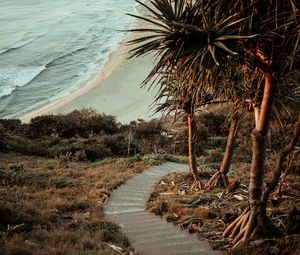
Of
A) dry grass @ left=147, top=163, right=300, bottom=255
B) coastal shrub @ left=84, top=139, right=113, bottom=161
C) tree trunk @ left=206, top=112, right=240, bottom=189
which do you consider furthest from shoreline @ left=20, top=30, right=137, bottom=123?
dry grass @ left=147, top=163, right=300, bottom=255

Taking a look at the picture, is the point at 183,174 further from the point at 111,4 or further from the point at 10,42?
the point at 111,4

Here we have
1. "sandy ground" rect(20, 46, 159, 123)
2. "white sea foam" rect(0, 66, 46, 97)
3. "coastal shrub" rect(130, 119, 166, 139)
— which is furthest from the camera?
"white sea foam" rect(0, 66, 46, 97)

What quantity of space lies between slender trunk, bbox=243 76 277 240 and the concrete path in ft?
2.97

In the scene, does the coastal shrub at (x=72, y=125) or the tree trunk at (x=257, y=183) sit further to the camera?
the coastal shrub at (x=72, y=125)

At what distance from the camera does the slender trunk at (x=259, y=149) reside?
785 cm

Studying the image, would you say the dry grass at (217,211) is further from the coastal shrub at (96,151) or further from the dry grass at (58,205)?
the coastal shrub at (96,151)

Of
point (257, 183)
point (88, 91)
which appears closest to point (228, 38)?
point (257, 183)

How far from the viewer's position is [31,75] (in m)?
40.4

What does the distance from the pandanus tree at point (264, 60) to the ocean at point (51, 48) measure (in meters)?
19.4

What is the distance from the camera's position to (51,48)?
49.3m

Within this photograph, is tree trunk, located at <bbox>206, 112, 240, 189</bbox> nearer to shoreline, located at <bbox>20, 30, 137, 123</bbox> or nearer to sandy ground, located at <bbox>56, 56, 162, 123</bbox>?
shoreline, located at <bbox>20, 30, 137, 123</bbox>

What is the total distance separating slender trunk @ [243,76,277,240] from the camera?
7.85 metres

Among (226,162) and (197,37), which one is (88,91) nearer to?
(226,162)

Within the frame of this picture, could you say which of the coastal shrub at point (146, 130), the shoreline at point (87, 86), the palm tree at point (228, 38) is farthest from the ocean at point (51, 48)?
the palm tree at point (228, 38)
